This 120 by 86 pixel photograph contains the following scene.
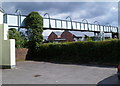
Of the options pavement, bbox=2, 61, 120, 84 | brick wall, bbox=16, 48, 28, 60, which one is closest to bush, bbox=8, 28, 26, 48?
brick wall, bbox=16, 48, 28, 60

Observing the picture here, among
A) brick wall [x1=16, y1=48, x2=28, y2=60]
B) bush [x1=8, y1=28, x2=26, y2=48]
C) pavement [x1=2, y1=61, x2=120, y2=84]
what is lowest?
pavement [x1=2, y1=61, x2=120, y2=84]

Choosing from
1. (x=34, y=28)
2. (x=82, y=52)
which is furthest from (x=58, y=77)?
(x=34, y=28)

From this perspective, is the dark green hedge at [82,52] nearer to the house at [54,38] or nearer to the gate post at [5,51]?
the gate post at [5,51]

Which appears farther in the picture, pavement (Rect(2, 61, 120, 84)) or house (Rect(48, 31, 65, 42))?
house (Rect(48, 31, 65, 42))

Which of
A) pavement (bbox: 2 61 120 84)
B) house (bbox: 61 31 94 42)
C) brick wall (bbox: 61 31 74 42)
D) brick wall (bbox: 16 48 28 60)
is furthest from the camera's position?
brick wall (bbox: 61 31 74 42)

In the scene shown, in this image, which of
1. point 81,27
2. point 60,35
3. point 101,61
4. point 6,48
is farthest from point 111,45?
point 60,35

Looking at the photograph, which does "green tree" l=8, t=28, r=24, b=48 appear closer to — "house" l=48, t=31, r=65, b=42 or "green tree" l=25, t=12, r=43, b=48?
"green tree" l=25, t=12, r=43, b=48

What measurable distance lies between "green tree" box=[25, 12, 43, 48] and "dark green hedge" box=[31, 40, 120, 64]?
3.94 feet

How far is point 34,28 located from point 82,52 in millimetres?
8469

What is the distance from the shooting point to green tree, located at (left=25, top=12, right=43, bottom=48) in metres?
22.8

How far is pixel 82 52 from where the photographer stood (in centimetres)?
1761

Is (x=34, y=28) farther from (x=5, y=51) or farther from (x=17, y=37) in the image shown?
(x=5, y=51)

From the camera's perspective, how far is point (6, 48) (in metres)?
13.4

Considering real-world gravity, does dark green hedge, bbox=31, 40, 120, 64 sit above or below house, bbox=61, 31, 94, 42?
below
